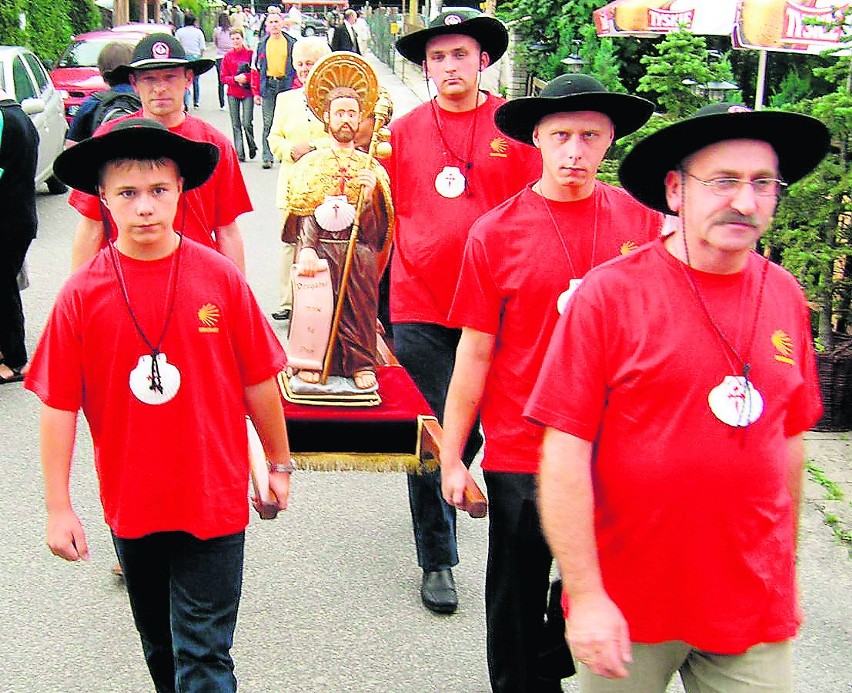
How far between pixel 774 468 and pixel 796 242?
4763mm

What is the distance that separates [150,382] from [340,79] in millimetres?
1930

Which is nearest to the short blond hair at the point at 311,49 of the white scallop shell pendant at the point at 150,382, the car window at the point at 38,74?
the white scallop shell pendant at the point at 150,382

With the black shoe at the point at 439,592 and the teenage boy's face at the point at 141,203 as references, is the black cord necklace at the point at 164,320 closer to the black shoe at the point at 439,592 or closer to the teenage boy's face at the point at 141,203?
the teenage boy's face at the point at 141,203

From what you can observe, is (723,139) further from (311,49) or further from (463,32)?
(311,49)

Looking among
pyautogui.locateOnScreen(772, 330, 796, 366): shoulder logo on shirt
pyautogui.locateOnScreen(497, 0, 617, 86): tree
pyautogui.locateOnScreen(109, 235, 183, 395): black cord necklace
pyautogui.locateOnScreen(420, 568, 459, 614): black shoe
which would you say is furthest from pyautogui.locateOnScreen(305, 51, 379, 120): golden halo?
pyautogui.locateOnScreen(497, 0, 617, 86): tree

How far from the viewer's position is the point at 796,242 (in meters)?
7.13

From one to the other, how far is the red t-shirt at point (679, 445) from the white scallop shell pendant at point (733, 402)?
2 cm

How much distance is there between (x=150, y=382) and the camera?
3119 millimetres

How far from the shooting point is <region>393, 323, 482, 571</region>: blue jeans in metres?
4.79

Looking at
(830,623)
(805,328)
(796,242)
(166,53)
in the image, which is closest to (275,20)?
(796,242)

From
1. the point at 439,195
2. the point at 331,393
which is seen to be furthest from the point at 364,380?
the point at 439,195

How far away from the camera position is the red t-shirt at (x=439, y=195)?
4656mm

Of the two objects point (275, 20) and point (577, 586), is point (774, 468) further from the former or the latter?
point (275, 20)

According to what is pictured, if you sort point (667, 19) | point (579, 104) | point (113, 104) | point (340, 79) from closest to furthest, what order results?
point (579, 104), point (340, 79), point (113, 104), point (667, 19)
